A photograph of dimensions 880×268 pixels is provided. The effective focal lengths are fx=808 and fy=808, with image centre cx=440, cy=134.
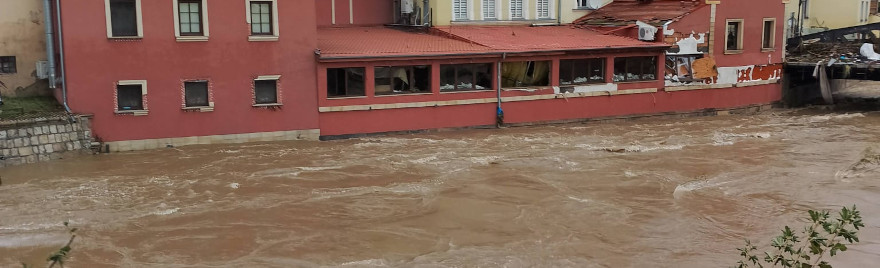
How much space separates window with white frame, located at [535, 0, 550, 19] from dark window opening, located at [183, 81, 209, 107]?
1239cm

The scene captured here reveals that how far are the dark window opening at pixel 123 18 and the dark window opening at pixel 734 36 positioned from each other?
19466 mm

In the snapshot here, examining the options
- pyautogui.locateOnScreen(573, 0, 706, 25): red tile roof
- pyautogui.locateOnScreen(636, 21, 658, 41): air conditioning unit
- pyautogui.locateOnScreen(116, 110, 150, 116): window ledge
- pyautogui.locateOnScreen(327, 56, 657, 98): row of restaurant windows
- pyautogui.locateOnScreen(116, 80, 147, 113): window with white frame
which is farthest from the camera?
pyautogui.locateOnScreen(573, 0, 706, 25): red tile roof

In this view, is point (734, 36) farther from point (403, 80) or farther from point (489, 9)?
point (403, 80)

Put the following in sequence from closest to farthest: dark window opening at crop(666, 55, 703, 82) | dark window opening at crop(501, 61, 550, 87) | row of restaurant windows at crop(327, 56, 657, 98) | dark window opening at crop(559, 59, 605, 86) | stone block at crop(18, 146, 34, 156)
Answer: stone block at crop(18, 146, 34, 156) → row of restaurant windows at crop(327, 56, 657, 98) → dark window opening at crop(501, 61, 550, 87) → dark window opening at crop(559, 59, 605, 86) → dark window opening at crop(666, 55, 703, 82)

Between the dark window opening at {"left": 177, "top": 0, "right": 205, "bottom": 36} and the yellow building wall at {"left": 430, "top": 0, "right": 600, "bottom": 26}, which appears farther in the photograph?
the yellow building wall at {"left": 430, "top": 0, "right": 600, "bottom": 26}

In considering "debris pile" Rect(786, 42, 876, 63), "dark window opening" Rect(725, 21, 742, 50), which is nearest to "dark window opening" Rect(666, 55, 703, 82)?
"dark window opening" Rect(725, 21, 742, 50)

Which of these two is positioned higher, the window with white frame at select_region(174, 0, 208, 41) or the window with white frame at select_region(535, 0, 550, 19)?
the window with white frame at select_region(535, 0, 550, 19)

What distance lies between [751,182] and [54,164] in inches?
606

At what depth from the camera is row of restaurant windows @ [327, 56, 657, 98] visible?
21984 mm

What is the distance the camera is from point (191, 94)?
20.4 meters

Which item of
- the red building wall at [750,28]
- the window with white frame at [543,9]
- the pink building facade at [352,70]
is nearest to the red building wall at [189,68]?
the pink building facade at [352,70]

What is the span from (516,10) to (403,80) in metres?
6.69

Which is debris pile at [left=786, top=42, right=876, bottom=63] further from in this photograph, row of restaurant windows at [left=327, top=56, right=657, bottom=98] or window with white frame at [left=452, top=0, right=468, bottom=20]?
window with white frame at [left=452, top=0, right=468, bottom=20]

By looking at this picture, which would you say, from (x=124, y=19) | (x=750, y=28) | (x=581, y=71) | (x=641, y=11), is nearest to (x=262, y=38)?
(x=124, y=19)
